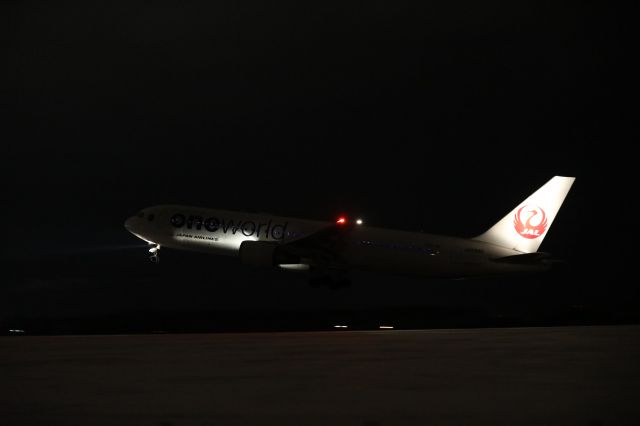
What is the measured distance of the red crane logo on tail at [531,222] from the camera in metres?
46.2

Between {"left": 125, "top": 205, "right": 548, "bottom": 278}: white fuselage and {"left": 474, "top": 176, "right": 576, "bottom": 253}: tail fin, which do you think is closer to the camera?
{"left": 125, "top": 205, "right": 548, "bottom": 278}: white fuselage

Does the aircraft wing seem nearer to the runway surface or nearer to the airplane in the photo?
the airplane

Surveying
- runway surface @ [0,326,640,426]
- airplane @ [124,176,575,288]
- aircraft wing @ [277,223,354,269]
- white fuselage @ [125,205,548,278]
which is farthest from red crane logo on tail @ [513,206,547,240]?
runway surface @ [0,326,640,426]

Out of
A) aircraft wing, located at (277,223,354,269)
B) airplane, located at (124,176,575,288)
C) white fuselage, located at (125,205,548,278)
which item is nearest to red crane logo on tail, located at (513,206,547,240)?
airplane, located at (124,176,575,288)

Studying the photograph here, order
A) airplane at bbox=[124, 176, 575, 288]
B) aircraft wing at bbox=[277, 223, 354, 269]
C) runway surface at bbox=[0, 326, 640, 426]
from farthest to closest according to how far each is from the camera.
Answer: aircraft wing at bbox=[277, 223, 354, 269], airplane at bbox=[124, 176, 575, 288], runway surface at bbox=[0, 326, 640, 426]

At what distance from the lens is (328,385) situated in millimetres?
10758

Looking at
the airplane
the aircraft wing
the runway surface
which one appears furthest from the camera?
the aircraft wing

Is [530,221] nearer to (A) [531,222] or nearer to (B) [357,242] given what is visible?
(A) [531,222]

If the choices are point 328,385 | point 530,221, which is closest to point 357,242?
point 530,221

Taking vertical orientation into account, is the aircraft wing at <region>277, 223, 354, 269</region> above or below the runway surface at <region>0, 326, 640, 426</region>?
above

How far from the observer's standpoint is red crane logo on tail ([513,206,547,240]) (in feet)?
152

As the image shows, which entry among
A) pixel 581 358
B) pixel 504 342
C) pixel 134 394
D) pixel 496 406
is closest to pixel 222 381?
pixel 134 394

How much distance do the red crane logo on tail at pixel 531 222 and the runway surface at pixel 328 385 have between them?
30.1 metres

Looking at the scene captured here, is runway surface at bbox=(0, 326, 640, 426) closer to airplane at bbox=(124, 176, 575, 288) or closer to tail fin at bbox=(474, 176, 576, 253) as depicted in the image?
airplane at bbox=(124, 176, 575, 288)
